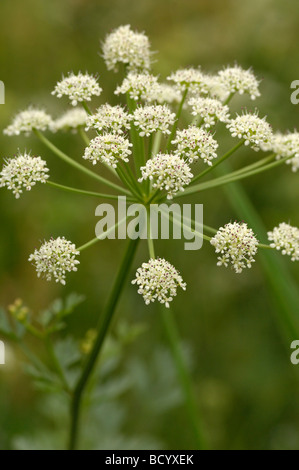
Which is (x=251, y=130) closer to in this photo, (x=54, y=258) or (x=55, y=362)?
(x=54, y=258)

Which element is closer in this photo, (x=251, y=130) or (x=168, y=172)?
(x=168, y=172)

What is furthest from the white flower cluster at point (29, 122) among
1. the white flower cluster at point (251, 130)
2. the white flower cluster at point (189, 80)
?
the white flower cluster at point (251, 130)

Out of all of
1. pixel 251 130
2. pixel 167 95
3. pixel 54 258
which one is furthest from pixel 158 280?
pixel 167 95

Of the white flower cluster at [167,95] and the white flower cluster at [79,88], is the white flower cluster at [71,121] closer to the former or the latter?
the white flower cluster at [79,88]
